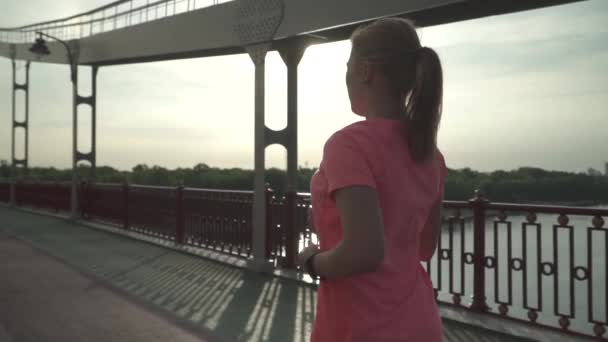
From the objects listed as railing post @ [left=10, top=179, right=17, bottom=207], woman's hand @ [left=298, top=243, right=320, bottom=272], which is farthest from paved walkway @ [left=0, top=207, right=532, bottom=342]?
railing post @ [left=10, top=179, right=17, bottom=207]

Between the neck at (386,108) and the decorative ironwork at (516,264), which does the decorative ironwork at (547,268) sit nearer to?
the decorative ironwork at (516,264)

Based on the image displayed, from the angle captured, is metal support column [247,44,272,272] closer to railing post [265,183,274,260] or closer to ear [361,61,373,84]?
railing post [265,183,274,260]

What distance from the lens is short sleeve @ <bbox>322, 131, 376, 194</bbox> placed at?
3.89 feet

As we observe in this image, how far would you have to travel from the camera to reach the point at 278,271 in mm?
7785

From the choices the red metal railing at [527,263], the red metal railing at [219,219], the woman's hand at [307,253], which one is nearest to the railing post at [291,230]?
the red metal railing at [527,263]

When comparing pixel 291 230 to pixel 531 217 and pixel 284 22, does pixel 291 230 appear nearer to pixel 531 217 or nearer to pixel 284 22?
pixel 284 22

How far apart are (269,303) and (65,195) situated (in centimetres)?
1458

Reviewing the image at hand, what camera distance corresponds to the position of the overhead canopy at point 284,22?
571 cm

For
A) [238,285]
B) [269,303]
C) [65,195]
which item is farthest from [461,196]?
[65,195]

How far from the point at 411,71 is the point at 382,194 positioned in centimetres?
29

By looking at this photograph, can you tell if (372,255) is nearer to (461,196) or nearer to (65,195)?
(461,196)

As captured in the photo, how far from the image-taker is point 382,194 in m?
1.26

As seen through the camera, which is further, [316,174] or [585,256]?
[585,256]

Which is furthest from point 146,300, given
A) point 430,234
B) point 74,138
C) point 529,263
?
point 74,138
